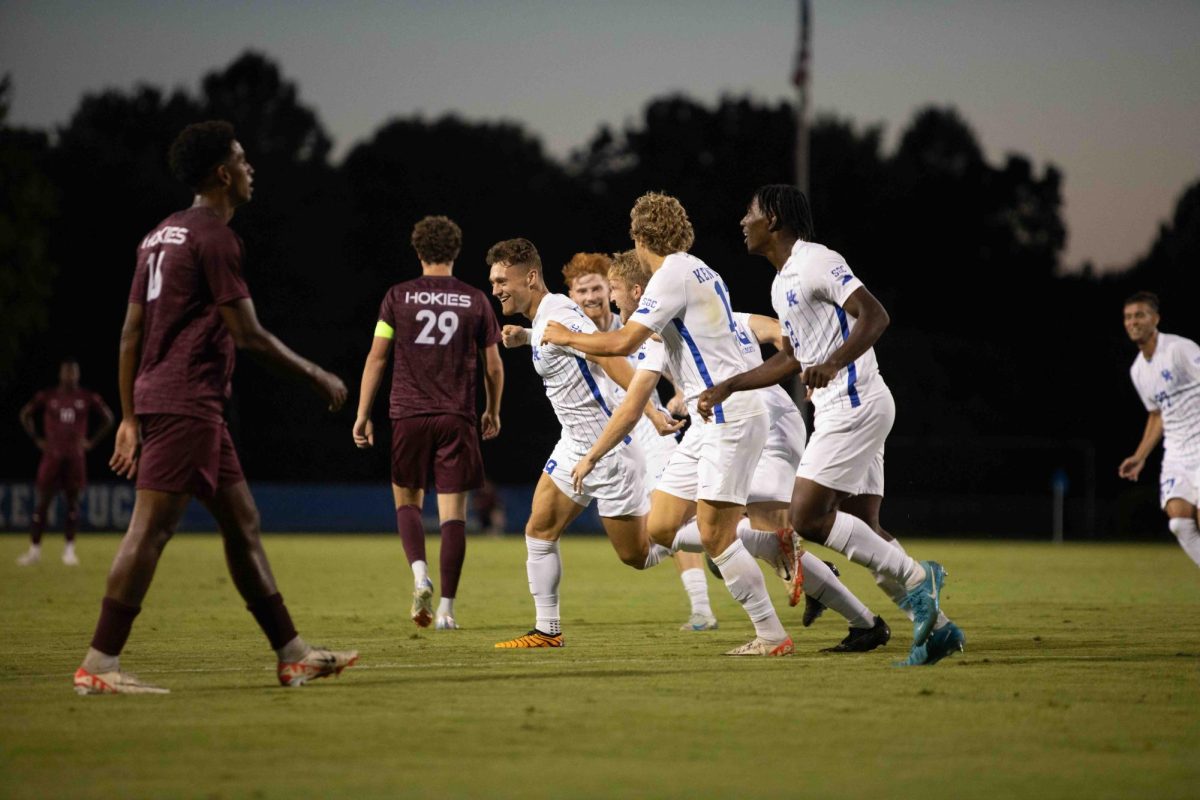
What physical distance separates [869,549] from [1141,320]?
19.9ft

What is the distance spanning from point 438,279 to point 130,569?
16.0 ft

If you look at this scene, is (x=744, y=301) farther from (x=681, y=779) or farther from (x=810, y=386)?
(x=681, y=779)

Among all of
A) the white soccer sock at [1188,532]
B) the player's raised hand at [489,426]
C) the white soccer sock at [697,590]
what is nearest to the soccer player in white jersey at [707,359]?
the white soccer sock at [697,590]

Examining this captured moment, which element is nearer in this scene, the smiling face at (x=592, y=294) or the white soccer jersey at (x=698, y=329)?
the white soccer jersey at (x=698, y=329)

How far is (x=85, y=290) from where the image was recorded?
49.7 metres

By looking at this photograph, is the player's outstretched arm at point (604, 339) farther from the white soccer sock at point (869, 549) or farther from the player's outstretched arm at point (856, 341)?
the white soccer sock at point (869, 549)

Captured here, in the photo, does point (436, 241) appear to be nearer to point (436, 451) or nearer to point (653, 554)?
point (436, 451)

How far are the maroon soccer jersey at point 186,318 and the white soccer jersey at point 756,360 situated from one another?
290cm

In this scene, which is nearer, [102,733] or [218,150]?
[102,733]

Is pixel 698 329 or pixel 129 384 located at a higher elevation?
pixel 698 329

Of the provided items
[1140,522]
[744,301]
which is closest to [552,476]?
[1140,522]

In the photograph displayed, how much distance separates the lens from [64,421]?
2142 cm

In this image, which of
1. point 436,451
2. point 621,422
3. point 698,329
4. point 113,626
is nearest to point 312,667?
point 113,626

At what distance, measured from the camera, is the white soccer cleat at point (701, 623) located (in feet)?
36.3
